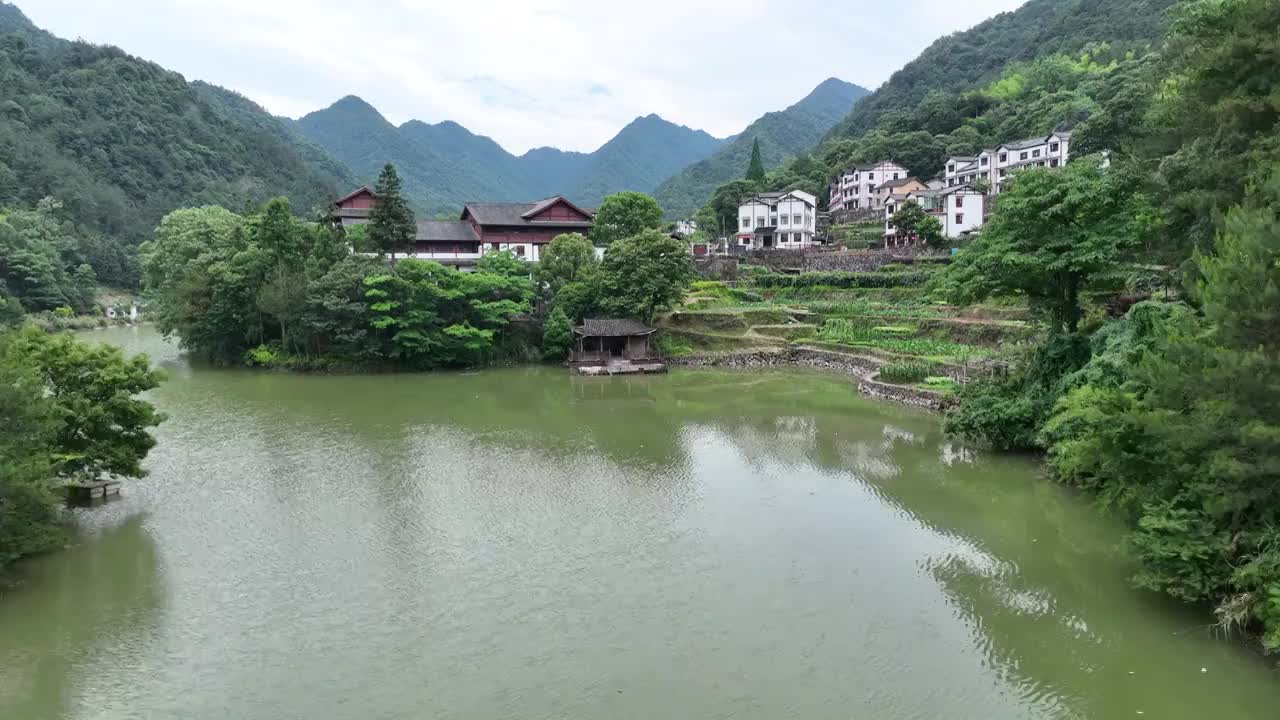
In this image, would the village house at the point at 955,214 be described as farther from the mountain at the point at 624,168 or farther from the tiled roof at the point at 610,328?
the mountain at the point at 624,168

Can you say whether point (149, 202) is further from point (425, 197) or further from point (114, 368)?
point (114, 368)

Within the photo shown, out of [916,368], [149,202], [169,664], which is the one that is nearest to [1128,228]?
[916,368]

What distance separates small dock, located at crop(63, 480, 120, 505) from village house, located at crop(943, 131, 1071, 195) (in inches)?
2084

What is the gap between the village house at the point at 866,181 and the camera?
66.9m

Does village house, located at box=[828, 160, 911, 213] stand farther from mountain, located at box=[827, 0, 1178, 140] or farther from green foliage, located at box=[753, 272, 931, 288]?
mountain, located at box=[827, 0, 1178, 140]

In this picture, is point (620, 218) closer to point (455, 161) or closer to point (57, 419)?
point (57, 419)

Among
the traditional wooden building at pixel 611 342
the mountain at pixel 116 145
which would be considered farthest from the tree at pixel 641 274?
the mountain at pixel 116 145

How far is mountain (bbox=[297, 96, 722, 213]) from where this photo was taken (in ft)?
509

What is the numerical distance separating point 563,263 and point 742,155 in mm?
91810

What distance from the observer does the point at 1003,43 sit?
107 meters

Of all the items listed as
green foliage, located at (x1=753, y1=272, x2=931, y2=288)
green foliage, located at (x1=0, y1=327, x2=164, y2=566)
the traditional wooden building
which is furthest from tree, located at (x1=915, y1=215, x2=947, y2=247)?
green foliage, located at (x1=0, y1=327, x2=164, y2=566)

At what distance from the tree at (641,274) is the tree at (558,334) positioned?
1997mm

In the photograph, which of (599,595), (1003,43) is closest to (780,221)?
(599,595)

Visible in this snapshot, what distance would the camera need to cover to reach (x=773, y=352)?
36.4m
